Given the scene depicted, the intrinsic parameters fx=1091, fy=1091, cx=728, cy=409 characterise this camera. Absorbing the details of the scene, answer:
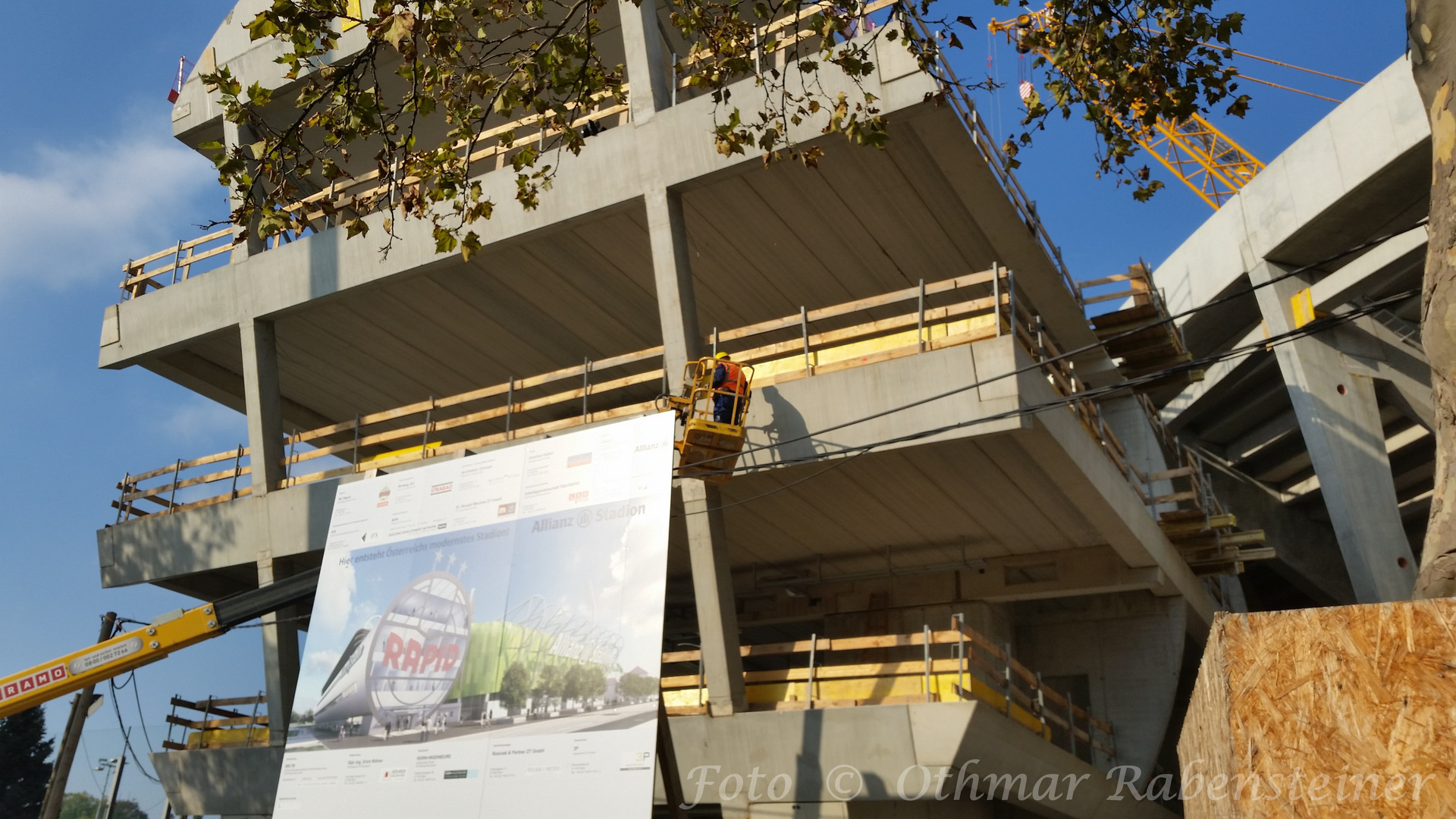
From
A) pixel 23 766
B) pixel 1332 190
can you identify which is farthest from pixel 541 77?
pixel 23 766

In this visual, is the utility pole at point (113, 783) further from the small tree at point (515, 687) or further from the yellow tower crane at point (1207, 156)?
the yellow tower crane at point (1207, 156)

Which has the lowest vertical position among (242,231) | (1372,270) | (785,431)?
(785,431)

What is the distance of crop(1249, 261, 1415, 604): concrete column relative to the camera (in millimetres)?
23891

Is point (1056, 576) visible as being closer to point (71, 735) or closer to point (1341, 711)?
point (1341, 711)

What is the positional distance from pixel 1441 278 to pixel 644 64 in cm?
1240

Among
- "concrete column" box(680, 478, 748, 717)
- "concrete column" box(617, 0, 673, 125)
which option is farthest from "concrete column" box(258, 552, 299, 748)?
"concrete column" box(617, 0, 673, 125)

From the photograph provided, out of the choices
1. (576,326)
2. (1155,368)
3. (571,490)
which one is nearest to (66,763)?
(576,326)

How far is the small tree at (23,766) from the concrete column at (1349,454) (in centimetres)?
4770

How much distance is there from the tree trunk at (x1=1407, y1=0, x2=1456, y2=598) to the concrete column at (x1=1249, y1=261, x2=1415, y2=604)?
2090 cm

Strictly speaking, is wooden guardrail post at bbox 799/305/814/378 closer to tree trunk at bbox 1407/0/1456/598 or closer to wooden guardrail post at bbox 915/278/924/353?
wooden guardrail post at bbox 915/278/924/353

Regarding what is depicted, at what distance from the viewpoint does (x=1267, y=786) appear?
3568mm

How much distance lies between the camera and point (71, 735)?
1964 centimetres

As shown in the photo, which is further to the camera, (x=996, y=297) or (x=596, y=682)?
(x=996, y=297)

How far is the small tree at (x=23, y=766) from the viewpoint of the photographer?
44.7 m
